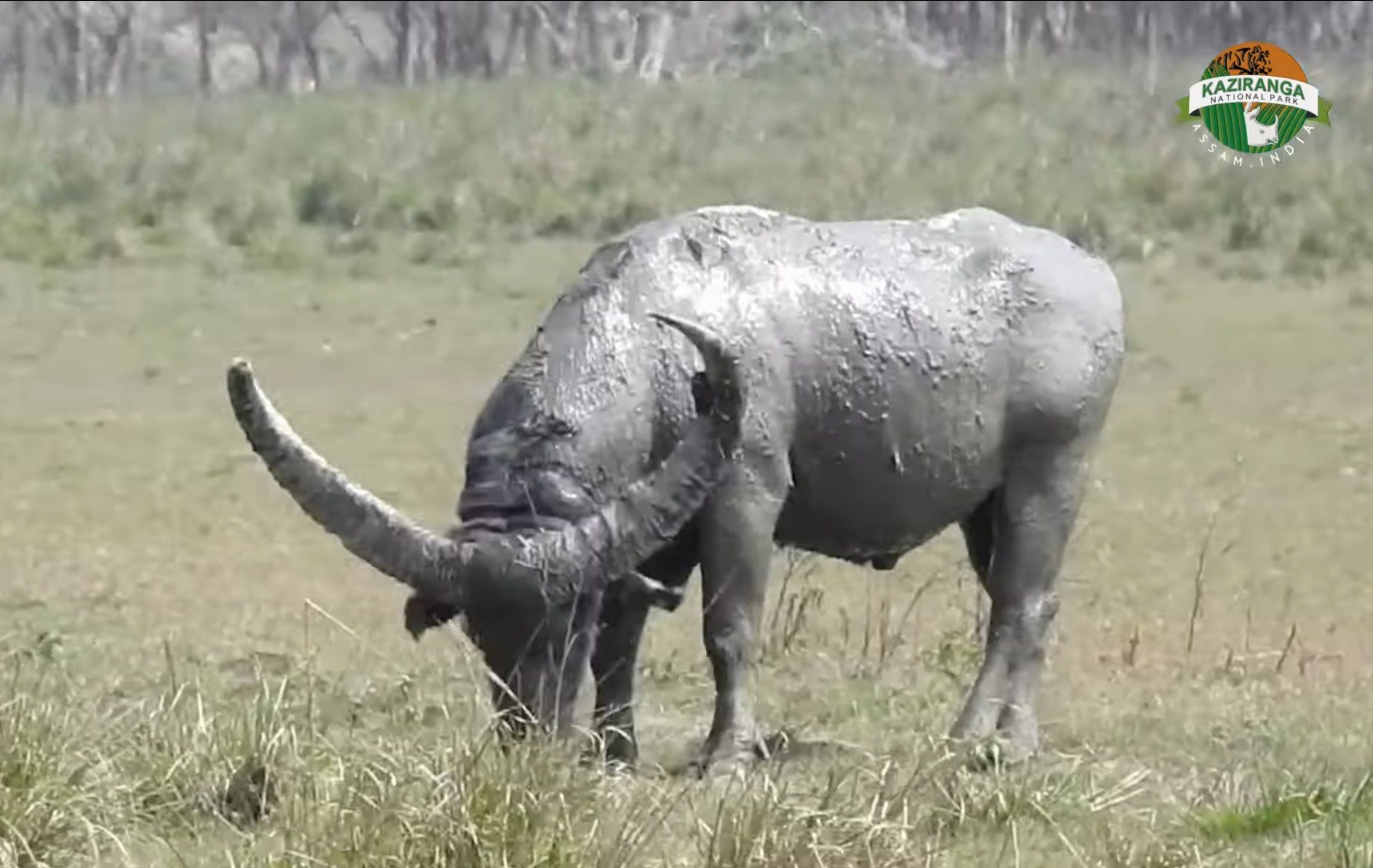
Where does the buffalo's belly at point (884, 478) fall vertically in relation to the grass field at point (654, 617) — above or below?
above

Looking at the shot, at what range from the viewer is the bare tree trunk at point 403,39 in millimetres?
61875

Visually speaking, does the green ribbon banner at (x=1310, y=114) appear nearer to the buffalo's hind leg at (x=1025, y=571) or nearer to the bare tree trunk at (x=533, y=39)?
the buffalo's hind leg at (x=1025, y=571)

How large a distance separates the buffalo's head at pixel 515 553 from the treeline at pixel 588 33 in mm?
38761

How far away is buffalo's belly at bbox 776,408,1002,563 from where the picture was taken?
26.1 feet

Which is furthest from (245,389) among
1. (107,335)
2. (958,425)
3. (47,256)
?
(47,256)

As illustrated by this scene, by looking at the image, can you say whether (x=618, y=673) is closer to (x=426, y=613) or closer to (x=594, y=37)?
(x=426, y=613)

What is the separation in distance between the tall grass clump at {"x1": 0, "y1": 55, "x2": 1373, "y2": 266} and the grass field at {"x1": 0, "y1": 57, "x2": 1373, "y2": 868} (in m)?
0.09

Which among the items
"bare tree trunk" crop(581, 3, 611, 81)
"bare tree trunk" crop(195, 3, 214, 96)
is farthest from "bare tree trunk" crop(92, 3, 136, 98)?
"bare tree trunk" crop(581, 3, 611, 81)

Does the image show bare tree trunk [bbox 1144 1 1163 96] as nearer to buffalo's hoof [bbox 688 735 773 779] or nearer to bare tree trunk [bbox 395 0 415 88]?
bare tree trunk [bbox 395 0 415 88]

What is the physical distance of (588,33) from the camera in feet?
205

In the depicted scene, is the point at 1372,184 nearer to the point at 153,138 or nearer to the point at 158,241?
the point at 158,241

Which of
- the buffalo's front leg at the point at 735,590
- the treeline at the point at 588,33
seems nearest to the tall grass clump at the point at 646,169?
the buffalo's front leg at the point at 735,590

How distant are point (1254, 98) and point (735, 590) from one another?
Answer: 1299 centimetres

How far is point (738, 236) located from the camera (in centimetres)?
800
